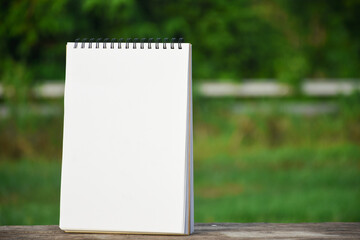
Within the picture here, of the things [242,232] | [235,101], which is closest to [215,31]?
[235,101]

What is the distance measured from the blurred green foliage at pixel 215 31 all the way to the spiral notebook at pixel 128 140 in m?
4.14

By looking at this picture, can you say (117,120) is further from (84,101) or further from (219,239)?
(219,239)

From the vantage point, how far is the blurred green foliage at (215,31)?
215 inches

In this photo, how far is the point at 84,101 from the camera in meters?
1.06

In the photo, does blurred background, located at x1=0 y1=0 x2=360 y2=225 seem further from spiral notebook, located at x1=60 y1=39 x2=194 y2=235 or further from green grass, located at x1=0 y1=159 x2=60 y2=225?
spiral notebook, located at x1=60 y1=39 x2=194 y2=235

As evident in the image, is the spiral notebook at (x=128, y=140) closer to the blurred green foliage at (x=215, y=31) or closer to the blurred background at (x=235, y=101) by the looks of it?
the blurred background at (x=235, y=101)

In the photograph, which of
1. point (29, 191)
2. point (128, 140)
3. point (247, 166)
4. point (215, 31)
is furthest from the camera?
point (215, 31)

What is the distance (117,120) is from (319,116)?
4.01m

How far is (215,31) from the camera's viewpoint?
5.93 metres

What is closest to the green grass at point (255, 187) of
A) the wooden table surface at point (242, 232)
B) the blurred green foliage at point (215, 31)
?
the blurred green foliage at point (215, 31)

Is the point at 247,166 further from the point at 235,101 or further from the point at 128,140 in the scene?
the point at 128,140

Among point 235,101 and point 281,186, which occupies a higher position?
point 235,101

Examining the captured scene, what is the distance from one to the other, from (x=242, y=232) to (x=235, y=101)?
13.4 ft

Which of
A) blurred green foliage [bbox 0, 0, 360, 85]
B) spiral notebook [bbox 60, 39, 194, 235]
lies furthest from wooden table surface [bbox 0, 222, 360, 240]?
blurred green foliage [bbox 0, 0, 360, 85]
